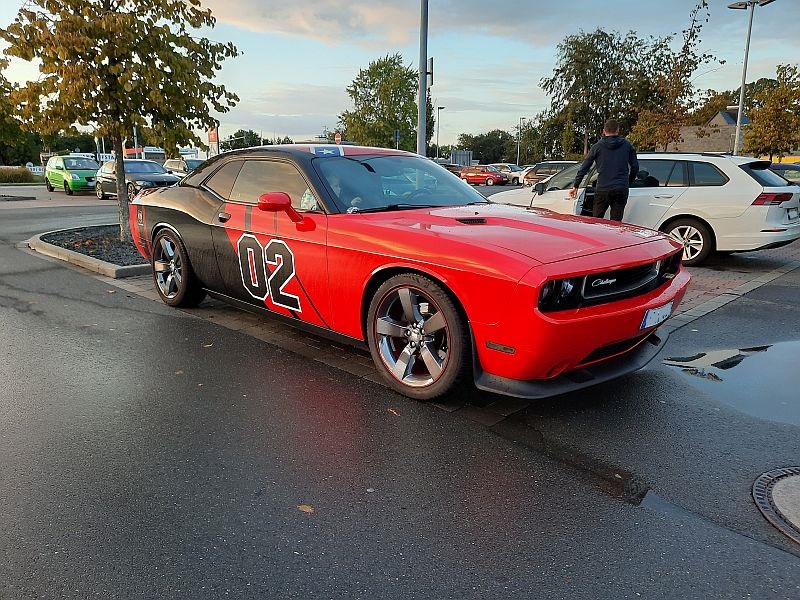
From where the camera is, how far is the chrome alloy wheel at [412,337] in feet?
11.8

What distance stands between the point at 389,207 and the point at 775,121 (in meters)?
28.4

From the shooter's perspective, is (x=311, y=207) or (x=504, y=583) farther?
(x=311, y=207)

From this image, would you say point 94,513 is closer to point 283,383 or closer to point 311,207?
point 283,383

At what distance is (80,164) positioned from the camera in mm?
25531

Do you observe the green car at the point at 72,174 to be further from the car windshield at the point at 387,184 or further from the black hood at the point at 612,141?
the car windshield at the point at 387,184

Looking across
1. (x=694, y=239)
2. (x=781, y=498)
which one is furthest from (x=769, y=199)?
(x=781, y=498)

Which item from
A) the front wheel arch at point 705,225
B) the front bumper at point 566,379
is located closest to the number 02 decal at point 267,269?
the front bumper at point 566,379

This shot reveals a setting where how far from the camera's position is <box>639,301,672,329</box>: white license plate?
351 cm

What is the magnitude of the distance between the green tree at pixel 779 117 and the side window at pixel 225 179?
91.6 ft

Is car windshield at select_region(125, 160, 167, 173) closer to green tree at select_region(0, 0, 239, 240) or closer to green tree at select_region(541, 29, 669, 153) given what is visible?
green tree at select_region(0, 0, 239, 240)

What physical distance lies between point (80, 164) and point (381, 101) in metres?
18.1

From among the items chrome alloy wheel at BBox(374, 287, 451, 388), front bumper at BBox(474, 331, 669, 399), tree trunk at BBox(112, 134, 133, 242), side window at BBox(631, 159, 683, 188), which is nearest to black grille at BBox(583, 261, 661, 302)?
front bumper at BBox(474, 331, 669, 399)

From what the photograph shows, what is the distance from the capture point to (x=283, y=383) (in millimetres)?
4117

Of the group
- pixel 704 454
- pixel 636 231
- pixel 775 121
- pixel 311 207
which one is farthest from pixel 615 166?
pixel 775 121
